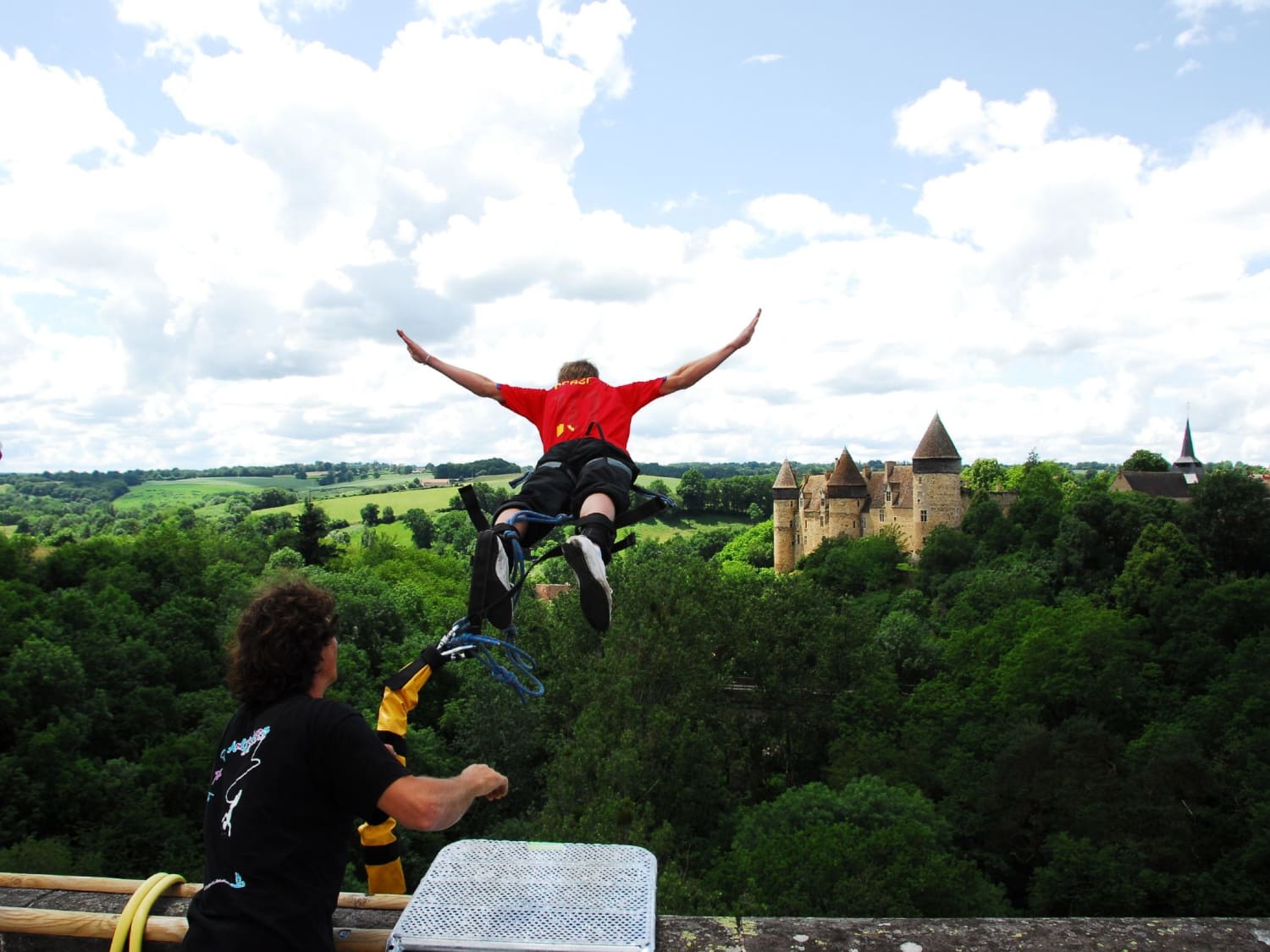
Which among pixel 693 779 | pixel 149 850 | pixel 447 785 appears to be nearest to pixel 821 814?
pixel 693 779

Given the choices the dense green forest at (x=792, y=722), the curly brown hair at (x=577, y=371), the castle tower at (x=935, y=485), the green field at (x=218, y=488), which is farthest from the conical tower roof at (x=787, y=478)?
the curly brown hair at (x=577, y=371)

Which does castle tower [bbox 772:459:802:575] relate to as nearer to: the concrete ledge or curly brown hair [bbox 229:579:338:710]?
the concrete ledge

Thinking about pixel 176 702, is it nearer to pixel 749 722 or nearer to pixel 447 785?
pixel 749 722

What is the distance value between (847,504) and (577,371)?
64235 mm

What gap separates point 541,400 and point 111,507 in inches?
4988

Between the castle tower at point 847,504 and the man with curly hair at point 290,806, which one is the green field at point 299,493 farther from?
the man with curly hair at point 290,806

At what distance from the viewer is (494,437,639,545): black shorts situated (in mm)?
5242

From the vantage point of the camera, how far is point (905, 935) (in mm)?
3367

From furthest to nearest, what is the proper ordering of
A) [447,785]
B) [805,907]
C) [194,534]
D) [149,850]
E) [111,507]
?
1. [111,507]
2. [194,534]
3. [149,850]
4. [805,907]
5. [447,785]

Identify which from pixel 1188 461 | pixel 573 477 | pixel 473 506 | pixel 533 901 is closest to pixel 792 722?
pixel 573 477

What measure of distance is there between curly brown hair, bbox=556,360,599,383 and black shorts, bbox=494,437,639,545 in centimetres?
70

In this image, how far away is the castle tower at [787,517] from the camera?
7481cm

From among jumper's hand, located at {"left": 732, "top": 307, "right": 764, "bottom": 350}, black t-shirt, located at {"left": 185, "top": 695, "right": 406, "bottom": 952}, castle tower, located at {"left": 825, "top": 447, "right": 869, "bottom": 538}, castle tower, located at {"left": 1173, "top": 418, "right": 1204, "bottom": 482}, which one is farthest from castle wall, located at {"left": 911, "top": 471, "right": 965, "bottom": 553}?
black t-shirt, located at {"left": 185, "top": 695, "right": 406, "bottom": 952}

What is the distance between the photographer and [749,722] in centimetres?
3881
